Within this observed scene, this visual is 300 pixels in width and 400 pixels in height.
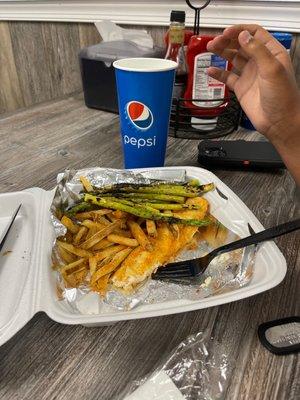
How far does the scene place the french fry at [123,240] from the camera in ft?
1.72

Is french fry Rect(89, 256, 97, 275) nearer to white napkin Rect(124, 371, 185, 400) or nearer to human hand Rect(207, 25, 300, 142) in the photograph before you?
white napkin Rect(124, 371, 185, 400)

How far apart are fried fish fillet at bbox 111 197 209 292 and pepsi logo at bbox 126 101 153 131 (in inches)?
8.0

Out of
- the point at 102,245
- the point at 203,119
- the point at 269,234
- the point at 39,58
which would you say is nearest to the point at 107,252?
the point at 102,245

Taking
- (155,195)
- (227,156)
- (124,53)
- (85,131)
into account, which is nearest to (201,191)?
(155,195)

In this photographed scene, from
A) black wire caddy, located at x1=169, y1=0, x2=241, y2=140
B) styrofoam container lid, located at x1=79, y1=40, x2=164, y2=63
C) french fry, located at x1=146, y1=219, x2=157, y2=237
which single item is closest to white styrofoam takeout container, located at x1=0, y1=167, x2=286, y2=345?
french fry, located at x1=146, y1=219, x2=157, y2=237

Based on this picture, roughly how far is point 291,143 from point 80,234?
1.30 ft

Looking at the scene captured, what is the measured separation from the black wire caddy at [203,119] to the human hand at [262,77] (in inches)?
7.6

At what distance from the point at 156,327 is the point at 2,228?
0.34 meters

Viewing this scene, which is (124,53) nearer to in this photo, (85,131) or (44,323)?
(85,131)

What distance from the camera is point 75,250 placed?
50cm

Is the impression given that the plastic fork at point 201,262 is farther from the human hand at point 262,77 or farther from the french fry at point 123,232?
the human hand at point 262,77

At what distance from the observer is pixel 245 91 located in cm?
69

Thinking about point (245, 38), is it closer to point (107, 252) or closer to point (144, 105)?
point (144, 105)

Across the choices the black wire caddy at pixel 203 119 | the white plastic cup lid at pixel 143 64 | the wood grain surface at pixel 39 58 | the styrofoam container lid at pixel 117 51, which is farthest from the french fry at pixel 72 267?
the wood grain surface at pixel 39 58
